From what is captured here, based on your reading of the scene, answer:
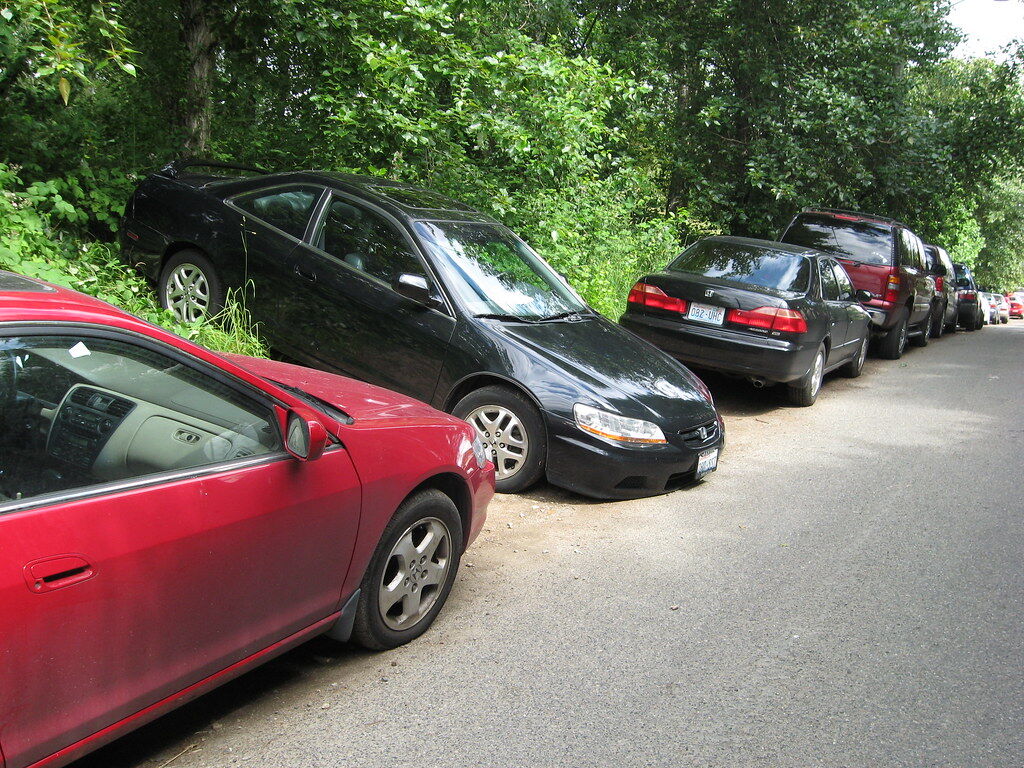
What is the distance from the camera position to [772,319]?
891 cm

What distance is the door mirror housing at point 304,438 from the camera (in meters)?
3.05

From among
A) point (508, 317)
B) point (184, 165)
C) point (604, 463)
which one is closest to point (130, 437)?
point (604, 463)

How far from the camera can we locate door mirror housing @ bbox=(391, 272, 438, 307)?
19.9ft

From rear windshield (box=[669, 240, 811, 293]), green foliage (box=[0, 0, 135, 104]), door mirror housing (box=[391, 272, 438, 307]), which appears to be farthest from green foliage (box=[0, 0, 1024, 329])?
door mirror housing (box=[391, 272, 438, 307])

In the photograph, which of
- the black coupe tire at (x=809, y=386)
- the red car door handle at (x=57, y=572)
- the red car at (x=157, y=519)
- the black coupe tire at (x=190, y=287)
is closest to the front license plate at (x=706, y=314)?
the black coupe tire at (x=809, y=386)

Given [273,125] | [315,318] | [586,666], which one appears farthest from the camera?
[273,125]

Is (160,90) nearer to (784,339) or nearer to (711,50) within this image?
(784,339)

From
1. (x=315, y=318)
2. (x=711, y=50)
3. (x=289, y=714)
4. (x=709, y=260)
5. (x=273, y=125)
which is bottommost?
(x=289, y=714)

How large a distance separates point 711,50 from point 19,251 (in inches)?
565

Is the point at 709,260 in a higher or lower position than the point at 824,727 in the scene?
higher

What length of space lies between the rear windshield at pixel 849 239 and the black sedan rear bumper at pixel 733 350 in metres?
4.84

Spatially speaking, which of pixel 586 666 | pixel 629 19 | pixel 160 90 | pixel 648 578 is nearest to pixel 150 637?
pixel 586 666

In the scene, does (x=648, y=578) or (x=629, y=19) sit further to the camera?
(x=629, y=19)

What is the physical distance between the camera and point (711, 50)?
58.3ft
